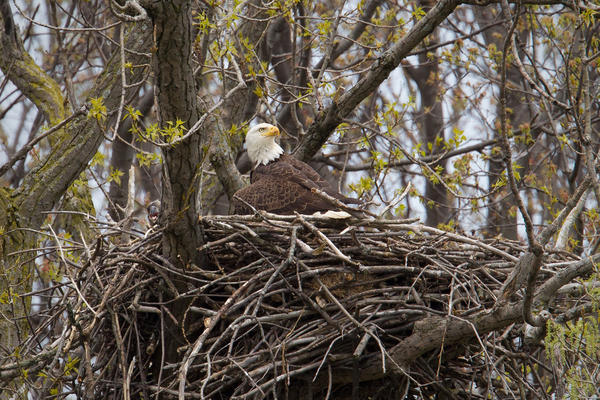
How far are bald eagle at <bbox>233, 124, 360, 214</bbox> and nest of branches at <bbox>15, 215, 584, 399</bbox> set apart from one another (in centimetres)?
60

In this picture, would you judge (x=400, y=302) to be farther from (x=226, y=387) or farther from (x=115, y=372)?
(x=115, y=372)

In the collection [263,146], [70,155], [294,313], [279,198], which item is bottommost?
[294,313]

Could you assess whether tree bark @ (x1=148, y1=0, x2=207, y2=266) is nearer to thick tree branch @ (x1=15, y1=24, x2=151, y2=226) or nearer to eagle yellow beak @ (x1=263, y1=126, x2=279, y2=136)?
thick tree branch @ (x1=15, y1=24, x2=151, y2=226)

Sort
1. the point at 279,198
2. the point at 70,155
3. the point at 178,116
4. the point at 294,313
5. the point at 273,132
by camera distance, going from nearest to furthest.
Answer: the point at 178,116 < the point at 294,313 < the point at 279,198 < the point at 70,155 < the point at 273,132

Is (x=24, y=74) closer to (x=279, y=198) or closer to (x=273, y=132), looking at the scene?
(x=273, y=132)

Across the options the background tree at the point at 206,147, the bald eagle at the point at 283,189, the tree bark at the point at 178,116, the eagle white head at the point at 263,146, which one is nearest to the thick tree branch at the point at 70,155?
the background tree at the point at 206,147

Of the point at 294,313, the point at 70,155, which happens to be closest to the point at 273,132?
the point at 70,155

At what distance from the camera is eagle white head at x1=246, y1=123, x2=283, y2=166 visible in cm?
623

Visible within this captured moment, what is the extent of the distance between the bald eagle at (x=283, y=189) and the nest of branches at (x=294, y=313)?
1.98 ft

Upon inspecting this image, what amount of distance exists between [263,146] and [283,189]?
934mm

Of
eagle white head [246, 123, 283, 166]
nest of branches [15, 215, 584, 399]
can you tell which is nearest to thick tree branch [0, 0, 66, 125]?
eagle white head [246, 123, 283, 166]

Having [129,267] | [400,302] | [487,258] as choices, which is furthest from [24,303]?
[487,258]

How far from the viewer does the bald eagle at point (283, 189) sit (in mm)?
5320

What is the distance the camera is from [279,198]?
17.8 ft
